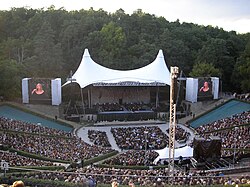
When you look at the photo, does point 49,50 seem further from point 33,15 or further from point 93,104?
point 33,15

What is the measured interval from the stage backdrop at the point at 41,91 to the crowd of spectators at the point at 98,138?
7.20 m

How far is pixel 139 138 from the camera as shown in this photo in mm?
25422

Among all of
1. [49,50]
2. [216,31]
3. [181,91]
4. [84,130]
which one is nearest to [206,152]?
[84,130]

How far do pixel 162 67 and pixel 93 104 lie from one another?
8062mm

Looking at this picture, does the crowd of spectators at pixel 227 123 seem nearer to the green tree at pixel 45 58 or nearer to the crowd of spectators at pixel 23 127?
the crowd of spectators at pixel 23 127

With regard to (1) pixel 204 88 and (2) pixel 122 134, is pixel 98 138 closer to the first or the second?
(2) pixel 122 134

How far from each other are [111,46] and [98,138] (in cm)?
1986

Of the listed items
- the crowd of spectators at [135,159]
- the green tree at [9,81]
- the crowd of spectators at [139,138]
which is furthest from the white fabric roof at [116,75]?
the crowd of spectators at [135,159]

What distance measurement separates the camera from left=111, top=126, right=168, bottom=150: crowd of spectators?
23895 mm

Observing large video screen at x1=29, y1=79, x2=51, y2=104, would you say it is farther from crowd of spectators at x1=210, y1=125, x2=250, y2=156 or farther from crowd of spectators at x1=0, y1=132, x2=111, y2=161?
crowd of spectators at x1=210, y1=125, x2=250, y2=156

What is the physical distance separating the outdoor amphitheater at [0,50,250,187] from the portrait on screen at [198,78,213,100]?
0.43 feet

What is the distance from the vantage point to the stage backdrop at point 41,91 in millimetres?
32406

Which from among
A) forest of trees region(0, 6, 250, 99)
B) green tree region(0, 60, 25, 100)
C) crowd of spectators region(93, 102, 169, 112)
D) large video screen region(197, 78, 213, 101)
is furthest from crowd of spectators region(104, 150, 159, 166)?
forest of trees region(0, 6, 250, 99)

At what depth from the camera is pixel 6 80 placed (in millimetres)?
Result: 30422
